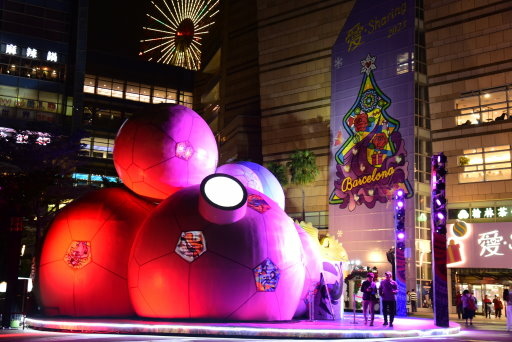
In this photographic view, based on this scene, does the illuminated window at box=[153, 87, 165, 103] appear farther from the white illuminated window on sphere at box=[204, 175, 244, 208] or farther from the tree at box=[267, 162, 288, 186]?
the white illuminated window on sphere at box=[204, 175, 244, 208]

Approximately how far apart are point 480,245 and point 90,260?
30.7 m

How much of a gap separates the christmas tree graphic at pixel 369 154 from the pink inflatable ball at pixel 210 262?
3064 cm

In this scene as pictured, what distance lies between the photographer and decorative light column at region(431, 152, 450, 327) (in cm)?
1858

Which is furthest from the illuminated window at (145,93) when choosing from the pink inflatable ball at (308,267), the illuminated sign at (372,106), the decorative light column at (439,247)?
the decorative light column at (439,247)

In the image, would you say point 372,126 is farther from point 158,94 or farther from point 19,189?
point 158,94

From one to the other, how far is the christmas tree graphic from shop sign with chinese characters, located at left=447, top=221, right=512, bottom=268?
5143 millimetres

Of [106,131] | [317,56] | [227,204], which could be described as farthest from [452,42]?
[106,131]

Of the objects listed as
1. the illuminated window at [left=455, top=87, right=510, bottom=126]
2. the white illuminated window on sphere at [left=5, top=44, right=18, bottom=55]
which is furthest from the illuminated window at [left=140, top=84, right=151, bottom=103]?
the illuminated window at [left=455, top=87, right=510, bottom=126]

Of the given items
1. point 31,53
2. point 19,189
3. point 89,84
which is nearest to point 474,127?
point 19,189

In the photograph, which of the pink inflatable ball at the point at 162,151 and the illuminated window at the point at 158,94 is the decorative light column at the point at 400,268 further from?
the illuminated window at the point at 158,94

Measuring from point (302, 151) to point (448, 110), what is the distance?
15456 mm

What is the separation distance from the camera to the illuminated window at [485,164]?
1652 inches

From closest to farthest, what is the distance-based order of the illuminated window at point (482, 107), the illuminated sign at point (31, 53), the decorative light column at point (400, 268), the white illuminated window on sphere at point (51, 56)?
→ 1. the decorative light column at point (400, 268)
2. the illuminated window at point (482, 107)
3. the illuminated sign at point (31, 53)
4. the white illuminated window on sphere at point (51, 56)

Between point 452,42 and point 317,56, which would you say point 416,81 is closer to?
point 452,42
